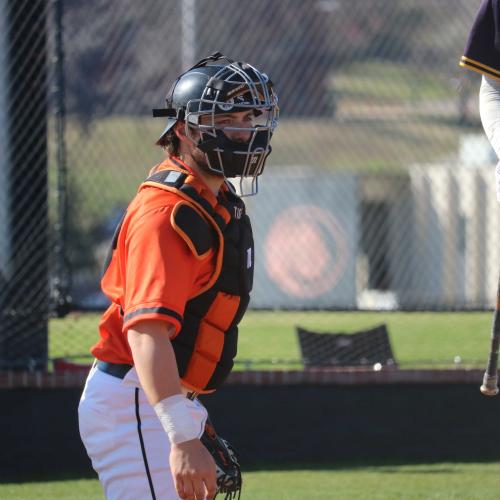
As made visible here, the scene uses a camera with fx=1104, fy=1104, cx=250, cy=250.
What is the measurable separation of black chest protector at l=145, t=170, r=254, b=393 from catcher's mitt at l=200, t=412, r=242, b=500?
0.55 ft

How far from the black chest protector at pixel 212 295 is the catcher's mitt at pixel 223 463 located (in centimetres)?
17

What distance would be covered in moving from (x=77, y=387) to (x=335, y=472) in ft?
5.20

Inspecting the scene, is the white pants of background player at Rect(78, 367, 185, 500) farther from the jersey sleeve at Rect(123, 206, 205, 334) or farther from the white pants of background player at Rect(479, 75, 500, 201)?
the white pants of background player at Rect(479, 75, 500, 201)

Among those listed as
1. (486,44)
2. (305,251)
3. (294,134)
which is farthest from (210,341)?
(294,134)

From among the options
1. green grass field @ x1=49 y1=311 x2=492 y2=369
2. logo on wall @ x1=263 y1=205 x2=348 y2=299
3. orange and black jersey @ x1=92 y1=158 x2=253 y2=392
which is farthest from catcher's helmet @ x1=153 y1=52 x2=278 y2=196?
logo on wall @ x1=263 y1=205 x2=348 y2=299

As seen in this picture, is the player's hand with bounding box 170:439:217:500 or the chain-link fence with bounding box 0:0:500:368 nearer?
the player's hand with bounding box 170:439:217:500

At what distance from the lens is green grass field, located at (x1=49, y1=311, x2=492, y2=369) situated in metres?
8.69

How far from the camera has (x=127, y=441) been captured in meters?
3.32

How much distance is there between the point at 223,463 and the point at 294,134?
509 inches

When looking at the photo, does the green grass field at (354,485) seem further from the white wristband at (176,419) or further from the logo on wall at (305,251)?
the logo on wall at (305,251)

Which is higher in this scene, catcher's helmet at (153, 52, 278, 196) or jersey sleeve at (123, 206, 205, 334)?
catcher's helmet at (153, 52, 278, 196)

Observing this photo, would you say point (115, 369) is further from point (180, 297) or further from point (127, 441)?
point (180, 297)

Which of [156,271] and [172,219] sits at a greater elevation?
[172,219]

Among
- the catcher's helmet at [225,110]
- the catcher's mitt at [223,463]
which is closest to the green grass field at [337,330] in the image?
the catcher's mitt at [223,463]
